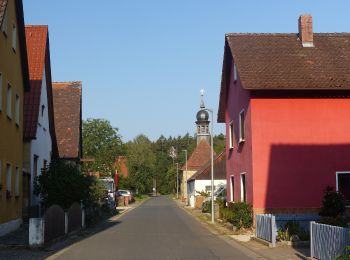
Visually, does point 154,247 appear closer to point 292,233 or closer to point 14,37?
point 292,233

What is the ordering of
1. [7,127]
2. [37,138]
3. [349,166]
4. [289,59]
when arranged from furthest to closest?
[37,138] → [289,59] → [349,166] → [7,127]

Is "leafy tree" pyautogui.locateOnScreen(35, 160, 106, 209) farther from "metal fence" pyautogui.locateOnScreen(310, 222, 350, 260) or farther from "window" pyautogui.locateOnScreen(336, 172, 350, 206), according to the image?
"metal fence" pyautogui.locateOnScreen(310, 222, 350, 260)

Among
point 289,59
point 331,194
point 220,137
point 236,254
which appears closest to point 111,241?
point 236,254

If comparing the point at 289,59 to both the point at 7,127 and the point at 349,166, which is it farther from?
the point at 7,127

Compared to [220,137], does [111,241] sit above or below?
below

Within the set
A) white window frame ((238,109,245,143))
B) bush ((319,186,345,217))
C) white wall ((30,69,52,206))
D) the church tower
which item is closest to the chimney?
white window frame ((238,109,245,143))

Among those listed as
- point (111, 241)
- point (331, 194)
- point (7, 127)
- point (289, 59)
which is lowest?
point (111, 241)

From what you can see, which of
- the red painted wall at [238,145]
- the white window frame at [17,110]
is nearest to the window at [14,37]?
the white window frame at [17,110]

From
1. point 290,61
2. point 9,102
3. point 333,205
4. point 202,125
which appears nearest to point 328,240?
point 333,205

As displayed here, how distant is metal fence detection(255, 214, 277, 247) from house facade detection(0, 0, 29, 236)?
29.7ft

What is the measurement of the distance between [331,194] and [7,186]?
12.0 m

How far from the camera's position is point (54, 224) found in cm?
1816

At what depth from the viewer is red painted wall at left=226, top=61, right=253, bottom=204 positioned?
2436 cm

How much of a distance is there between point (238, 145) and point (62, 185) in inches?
340
